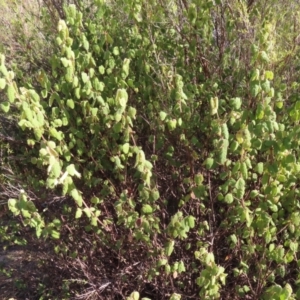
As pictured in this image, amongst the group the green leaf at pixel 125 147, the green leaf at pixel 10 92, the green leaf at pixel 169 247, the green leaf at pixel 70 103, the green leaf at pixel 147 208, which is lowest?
the green leaf at pixel 169 247

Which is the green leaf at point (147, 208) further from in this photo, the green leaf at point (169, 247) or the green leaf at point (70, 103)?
the green leaf at point (70, 103)

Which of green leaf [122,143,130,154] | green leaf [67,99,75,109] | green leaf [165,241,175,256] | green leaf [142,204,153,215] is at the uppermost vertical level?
green leaf [67,99,75,109]

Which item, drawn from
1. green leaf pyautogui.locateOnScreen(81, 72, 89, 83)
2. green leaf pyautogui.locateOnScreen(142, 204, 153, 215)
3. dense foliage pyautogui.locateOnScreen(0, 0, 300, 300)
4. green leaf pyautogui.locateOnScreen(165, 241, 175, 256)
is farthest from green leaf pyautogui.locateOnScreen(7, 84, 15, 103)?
green leaf pyautogui.locateOnScreen(165, 241, 175, 256)

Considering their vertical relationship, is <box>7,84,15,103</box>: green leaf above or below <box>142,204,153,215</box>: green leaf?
above

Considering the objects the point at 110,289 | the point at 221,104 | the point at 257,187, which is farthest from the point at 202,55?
the point at 110,289

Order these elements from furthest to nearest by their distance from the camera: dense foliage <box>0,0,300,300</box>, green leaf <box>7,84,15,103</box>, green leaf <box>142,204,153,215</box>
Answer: green leaf <box>142,204,153,215</box>
dense foliage <box>0,0,300,300</box>
green leaf <box>7,84,15,103</box>

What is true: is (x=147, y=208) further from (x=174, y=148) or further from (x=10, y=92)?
(x=10, y=92)

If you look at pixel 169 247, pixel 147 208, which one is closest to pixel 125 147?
pixel 147 208

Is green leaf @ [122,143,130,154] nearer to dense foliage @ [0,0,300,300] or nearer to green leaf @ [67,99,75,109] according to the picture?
dense foliage @ [0,0,300,300]

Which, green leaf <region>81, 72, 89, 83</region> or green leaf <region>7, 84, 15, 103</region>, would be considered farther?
green leaf <region>81, 72, 89, 83</region>

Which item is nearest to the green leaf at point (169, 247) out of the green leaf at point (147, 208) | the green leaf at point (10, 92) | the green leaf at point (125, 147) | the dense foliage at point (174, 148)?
the dense foliage at point (174, 148)

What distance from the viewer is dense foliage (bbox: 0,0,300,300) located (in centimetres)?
219

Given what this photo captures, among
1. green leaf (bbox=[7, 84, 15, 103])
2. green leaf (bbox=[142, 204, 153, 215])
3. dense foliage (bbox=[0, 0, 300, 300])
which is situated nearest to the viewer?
green leaf (bbox=[7, 84, 15, 103])

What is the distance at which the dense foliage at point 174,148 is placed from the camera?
219cm
